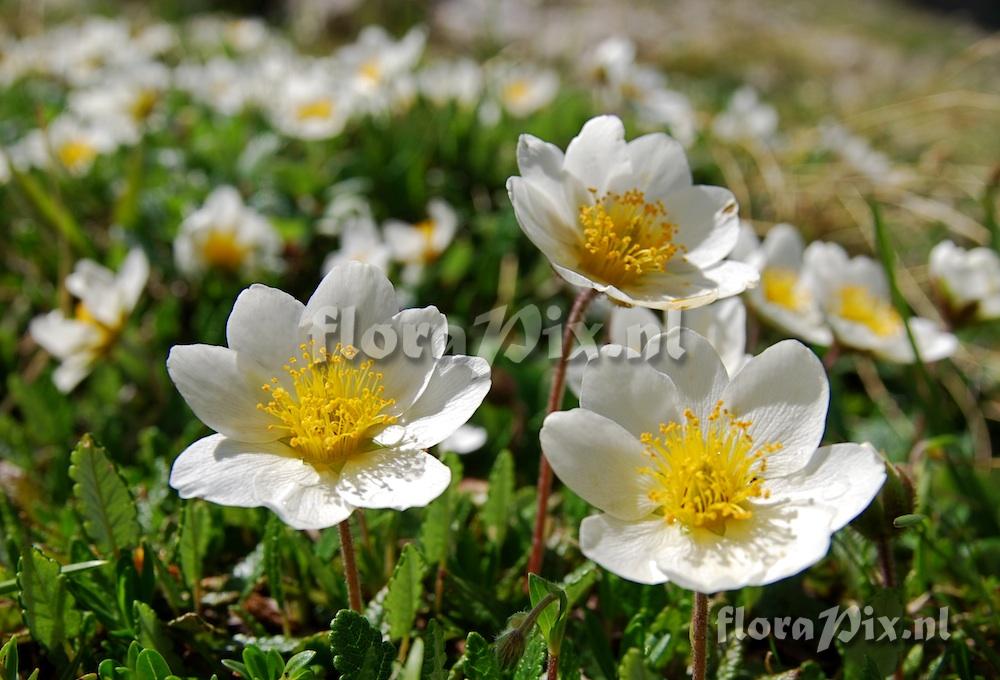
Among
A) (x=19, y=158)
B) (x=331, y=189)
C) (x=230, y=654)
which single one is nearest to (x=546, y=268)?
(x=331, y=189)

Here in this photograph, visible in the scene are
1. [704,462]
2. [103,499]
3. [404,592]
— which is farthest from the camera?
[103,499]

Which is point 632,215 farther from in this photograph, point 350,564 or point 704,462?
point 350,564

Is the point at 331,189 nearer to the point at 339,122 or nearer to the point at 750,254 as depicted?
the point at 339,122

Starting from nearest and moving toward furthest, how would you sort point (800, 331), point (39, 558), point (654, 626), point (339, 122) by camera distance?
point (39, 558)
point (654, 626)
point (800, 331)
point (339, 122)

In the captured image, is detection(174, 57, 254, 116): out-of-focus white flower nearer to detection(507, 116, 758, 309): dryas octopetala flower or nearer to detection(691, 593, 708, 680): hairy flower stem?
detection(507, 116, 758, 309): dryas octopetala flower

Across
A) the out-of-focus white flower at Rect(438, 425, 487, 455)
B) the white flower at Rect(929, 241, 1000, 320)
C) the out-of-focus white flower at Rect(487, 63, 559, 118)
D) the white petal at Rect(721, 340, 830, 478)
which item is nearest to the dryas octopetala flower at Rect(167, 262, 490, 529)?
the white petal at Rect(721, 340, 830, 478)

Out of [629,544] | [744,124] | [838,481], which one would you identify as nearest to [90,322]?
[629,544]

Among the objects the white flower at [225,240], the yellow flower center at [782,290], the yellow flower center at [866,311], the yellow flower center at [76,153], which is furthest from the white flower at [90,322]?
the yellow flower center at [866,311]

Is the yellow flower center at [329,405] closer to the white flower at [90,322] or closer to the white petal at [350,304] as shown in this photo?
the white petal at [350,304]
